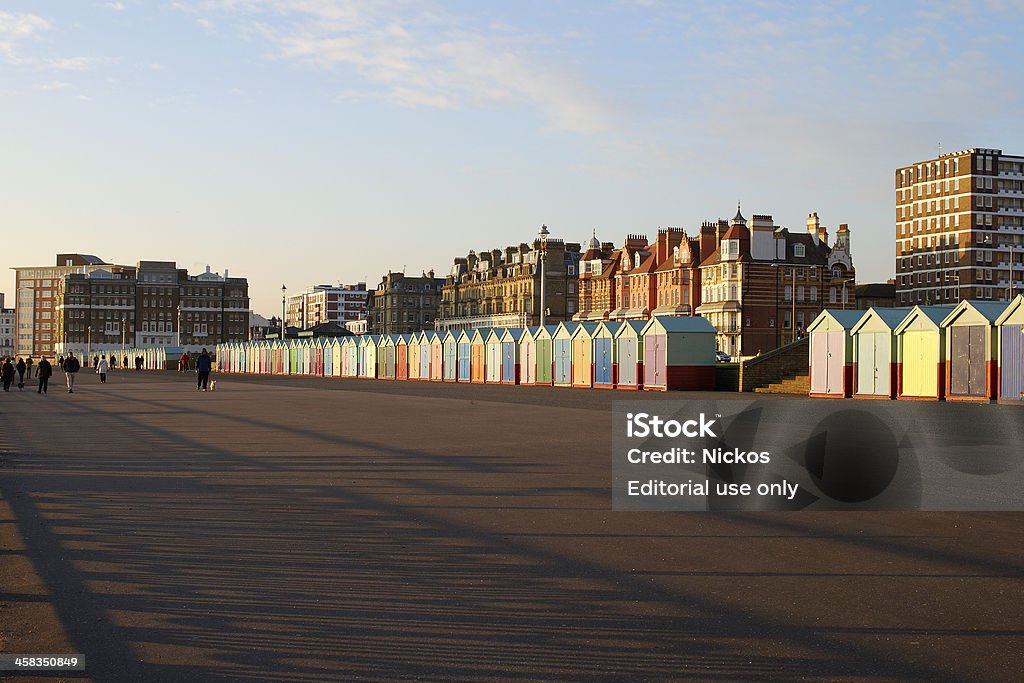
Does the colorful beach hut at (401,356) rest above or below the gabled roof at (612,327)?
below

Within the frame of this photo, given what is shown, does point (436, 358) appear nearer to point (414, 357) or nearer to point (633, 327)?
point (414, 357)

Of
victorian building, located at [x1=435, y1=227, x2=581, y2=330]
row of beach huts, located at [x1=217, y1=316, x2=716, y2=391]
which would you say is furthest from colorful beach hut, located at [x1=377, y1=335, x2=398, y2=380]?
victorian building, located at [x1=435, y1=227, x2=581, y2=330]

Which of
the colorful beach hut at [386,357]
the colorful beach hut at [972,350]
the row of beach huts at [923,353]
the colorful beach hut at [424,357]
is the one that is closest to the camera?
the row of beach huts at [923,353]

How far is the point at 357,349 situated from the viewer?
88125 millimetres

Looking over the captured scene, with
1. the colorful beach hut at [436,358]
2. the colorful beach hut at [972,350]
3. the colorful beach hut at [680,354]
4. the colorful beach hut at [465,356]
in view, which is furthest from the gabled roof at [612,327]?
the colorful beach hut at [436,358]

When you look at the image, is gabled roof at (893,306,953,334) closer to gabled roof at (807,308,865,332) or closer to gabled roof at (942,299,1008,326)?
gabled roof at (942,299,1008,326)

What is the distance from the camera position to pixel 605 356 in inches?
2120

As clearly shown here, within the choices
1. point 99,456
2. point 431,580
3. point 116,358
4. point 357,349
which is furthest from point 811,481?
point 116,358

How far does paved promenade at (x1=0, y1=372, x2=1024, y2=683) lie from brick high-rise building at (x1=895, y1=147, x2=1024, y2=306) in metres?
116

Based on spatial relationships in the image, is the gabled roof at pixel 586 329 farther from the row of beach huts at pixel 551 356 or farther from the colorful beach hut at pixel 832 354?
the colorful beach hut at pixel 832 354

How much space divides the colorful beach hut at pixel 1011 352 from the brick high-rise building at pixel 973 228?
90035 millimetres

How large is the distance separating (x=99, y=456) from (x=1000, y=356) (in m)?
27.7

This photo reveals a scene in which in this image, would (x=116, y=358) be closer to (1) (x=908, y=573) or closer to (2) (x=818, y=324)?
(2) (x=818, y=324)

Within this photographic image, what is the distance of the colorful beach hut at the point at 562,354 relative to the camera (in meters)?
57.1
